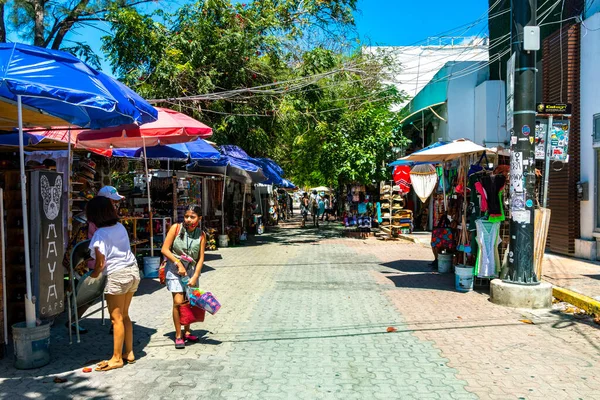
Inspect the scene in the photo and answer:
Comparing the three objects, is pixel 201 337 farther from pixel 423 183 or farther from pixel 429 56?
pixel 429 56

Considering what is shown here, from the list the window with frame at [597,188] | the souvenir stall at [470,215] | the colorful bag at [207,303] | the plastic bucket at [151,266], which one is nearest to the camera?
the colorful bag at [207,303]

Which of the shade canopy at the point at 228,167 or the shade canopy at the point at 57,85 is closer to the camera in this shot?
the shade canopy at the point at 57,85

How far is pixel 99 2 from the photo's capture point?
54.2ft

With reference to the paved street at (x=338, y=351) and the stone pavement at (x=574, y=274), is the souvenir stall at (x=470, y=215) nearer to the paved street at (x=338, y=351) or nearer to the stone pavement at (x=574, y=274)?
the paved street at (x=338, y=351)

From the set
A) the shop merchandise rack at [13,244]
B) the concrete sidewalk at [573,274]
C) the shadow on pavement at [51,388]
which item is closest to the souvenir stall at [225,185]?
the shop merchandise rack at [13,244]

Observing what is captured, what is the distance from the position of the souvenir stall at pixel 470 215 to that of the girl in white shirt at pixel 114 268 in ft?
19.5

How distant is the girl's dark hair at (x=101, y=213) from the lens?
4.88m

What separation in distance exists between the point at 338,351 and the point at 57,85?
391 centimetres

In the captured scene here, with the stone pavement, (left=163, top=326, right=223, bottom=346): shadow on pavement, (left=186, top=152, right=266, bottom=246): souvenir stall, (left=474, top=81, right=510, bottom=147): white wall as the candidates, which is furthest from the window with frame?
(left=163, top=326, right=223, bottom=346): shadow on pavement

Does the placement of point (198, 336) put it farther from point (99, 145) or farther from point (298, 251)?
point (298, 251)

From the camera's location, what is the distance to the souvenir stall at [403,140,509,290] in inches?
334

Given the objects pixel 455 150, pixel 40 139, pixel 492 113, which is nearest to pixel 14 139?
pixel 40 139

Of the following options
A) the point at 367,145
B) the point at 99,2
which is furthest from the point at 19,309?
the point at 367,145

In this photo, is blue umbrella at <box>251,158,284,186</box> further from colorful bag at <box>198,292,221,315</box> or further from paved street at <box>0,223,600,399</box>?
colorful bag at <box>198,292,221,315</box>
